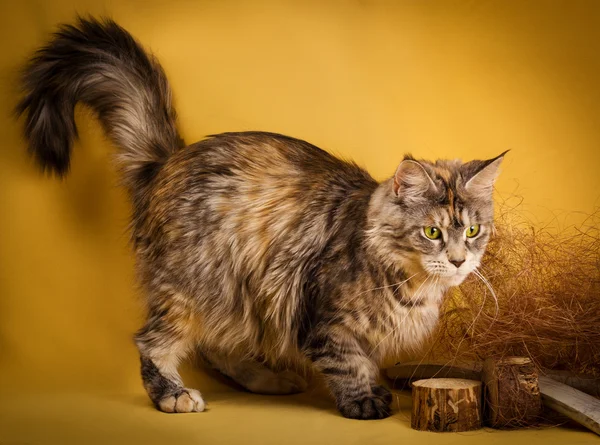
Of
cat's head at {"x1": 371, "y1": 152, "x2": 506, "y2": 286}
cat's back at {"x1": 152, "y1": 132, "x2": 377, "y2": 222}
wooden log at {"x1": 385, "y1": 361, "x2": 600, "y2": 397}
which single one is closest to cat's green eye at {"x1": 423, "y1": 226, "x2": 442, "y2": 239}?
cat's head at {"x1": 371, "y1": 152, "x2": 506, "y2": 286}

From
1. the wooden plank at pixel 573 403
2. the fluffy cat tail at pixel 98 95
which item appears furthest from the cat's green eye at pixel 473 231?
the fluffy cat tail at pixel 98 95

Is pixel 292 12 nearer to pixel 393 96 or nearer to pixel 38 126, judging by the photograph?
pixel 393 96

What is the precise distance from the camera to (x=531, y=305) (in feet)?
11.5

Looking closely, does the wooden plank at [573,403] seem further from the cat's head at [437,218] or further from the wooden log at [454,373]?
the cat's head at [437,218]

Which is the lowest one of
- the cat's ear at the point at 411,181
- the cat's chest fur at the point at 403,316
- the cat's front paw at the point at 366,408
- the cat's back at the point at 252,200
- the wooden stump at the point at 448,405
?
the cat's front paw at the point at 366,408

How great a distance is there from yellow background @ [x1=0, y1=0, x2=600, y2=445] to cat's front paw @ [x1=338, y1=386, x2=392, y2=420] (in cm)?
88

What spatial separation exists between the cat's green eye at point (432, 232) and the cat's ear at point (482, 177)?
0.64ft

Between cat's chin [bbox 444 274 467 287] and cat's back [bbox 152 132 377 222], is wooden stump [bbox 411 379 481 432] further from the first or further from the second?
cat's back [bbox 152 132 377 222]

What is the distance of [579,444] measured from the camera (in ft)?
9.32

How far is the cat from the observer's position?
10.5 feet

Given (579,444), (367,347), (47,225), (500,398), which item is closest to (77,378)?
(47,225)

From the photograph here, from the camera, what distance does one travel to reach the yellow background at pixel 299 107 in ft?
13.3

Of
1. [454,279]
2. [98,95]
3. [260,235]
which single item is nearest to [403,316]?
[454,279]

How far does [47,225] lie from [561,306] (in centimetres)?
227
